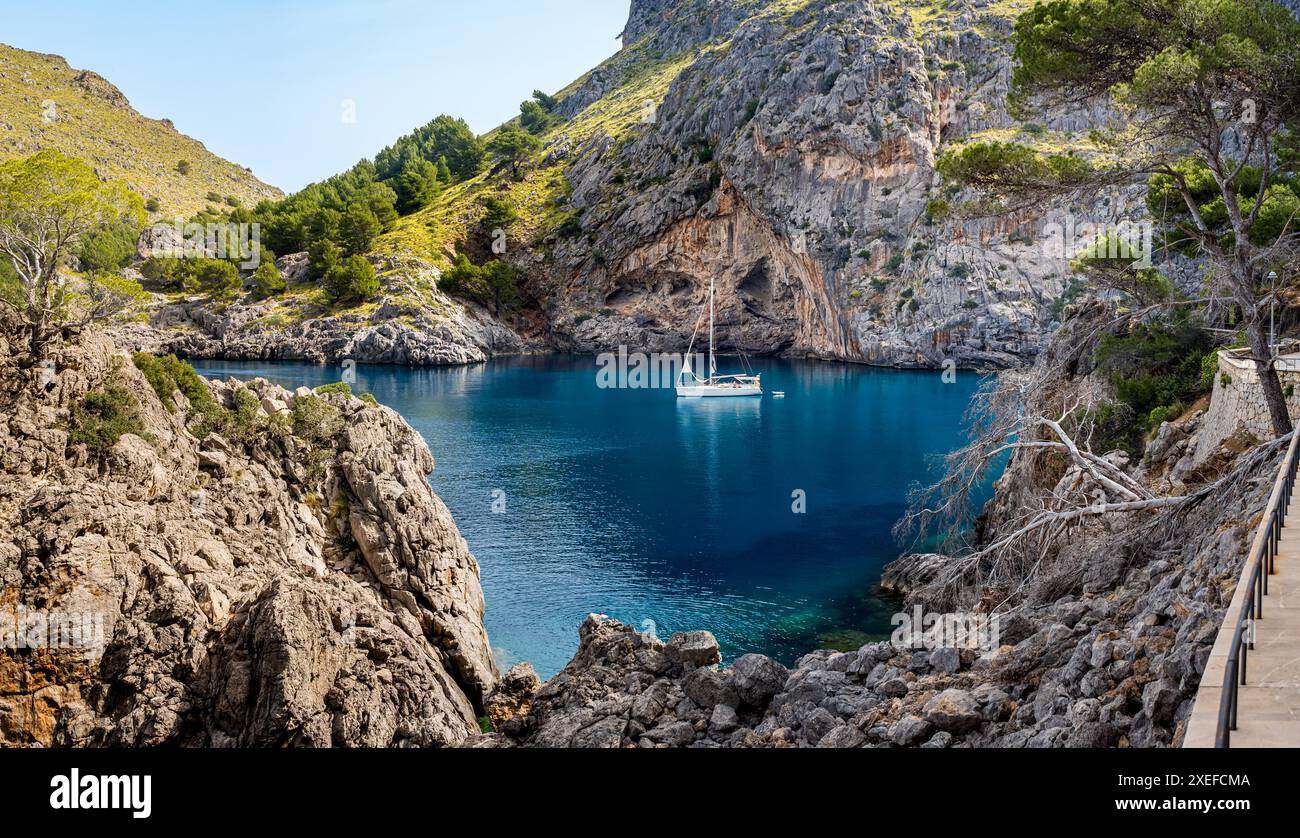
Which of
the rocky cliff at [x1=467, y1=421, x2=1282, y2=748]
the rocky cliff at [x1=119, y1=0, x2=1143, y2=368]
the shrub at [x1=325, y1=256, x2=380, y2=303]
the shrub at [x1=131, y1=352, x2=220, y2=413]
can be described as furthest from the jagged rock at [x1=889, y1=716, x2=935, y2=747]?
the shrub at [x1=325, y1=256, x2=380, y2=303]

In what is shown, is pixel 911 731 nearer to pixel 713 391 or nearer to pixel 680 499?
pixel 680 499

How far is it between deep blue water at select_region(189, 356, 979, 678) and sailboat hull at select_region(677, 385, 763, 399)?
1.22 meters

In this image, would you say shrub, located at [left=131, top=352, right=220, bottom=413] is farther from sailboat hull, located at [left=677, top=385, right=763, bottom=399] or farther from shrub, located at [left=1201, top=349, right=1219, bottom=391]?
sailboat hull, located at [left=677, top=385, right=763, bottom=399]

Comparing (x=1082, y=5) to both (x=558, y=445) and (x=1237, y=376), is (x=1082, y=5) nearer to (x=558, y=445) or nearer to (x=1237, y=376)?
(x=1237, y=376)

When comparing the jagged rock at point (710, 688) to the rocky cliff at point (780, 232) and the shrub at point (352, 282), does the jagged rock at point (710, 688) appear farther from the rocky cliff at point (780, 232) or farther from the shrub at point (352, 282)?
the shrub at point (352, 282)

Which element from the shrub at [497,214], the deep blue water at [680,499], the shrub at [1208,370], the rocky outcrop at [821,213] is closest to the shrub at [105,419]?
the deep blue water at [680,499]

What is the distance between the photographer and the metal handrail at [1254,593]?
→ 5.67 m

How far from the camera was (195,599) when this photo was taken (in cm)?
1678

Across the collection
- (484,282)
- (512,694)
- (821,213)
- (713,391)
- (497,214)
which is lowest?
(512,694)

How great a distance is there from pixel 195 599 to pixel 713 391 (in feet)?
193

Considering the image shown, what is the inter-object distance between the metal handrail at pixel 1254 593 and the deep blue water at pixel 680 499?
1491 cm

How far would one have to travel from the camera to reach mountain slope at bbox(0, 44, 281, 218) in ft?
369

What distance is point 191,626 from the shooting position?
1623cm

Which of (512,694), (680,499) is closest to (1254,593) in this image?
(512,694)
